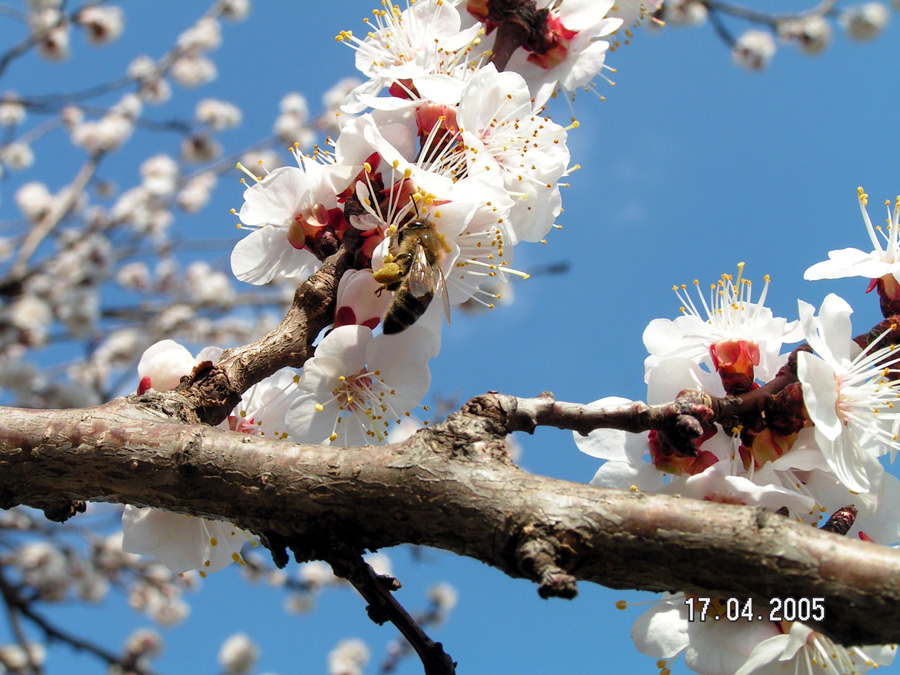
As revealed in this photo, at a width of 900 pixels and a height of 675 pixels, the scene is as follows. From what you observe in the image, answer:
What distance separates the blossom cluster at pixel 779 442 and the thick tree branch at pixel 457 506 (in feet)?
1.41

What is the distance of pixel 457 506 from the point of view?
38.6 inches

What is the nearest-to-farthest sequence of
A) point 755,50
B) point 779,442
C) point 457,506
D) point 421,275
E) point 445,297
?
point 457,506
point 779,442
point 421,275
point 445,297
point 755,50

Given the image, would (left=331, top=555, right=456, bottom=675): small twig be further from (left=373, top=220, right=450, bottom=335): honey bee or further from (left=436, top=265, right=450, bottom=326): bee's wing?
(left=436, top=265, right=450, bottom=326): bee's wing

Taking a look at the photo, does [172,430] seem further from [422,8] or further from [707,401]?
[422,8]

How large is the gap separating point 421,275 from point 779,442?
0.86 m

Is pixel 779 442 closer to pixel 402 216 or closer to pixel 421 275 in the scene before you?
pixel 421 275

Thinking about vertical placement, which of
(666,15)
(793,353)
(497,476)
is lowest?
(497,476)

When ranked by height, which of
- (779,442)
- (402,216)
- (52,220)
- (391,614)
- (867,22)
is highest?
(867,22)

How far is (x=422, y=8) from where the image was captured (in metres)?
2.15

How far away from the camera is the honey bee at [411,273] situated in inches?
62.7

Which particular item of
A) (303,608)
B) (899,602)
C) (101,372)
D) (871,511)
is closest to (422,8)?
(871,511)

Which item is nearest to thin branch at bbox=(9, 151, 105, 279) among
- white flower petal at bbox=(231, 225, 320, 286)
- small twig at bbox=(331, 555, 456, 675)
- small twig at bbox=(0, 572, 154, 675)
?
small twig at bbox=(0, 572, 154, 675)

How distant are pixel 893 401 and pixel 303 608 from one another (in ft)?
35.1

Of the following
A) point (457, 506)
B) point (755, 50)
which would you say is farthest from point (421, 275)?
point (755, 50)
